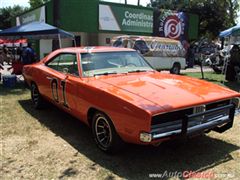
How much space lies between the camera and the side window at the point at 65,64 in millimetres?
5453

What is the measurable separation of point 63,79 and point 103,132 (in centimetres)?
149

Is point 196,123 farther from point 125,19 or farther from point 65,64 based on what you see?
point 125,19

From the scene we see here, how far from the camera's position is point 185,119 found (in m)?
3.89

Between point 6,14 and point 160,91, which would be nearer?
point 160,91

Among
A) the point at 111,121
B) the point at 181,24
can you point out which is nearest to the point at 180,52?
the point at 181,24

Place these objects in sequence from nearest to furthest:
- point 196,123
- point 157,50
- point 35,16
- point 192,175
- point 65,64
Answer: point 192,175
point 196,123
point 65,64
point 157,50
point 35,16

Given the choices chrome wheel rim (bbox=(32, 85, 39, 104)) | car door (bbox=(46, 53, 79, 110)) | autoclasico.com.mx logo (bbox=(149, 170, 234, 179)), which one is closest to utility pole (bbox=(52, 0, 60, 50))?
chrome wheel rim (bbox=(32, 85, 39, 104))

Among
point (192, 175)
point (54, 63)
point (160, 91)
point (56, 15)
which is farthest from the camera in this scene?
point (56, 15)

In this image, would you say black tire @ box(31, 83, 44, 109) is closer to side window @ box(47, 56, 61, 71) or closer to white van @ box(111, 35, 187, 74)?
side window @ box(47, 56, 61, 71)

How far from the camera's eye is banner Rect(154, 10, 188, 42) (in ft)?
78.0

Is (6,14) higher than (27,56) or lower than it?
higher

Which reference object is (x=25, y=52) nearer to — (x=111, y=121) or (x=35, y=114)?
(x=35, y=114)

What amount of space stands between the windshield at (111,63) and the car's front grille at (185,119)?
1.69m

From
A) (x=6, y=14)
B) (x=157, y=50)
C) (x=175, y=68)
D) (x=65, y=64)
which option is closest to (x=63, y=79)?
(x=65, y=64)
